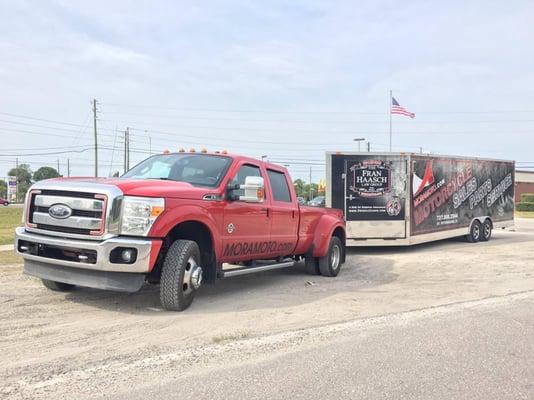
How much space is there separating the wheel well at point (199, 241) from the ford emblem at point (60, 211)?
1.17m

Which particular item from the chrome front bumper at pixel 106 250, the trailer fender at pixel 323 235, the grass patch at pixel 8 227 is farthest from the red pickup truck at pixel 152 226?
the grass patch at pixel 8 227

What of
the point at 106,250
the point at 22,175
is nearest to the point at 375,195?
the point at 106,250

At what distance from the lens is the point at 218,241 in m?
7.03

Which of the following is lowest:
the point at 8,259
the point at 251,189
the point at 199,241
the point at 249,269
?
the point at 8,259

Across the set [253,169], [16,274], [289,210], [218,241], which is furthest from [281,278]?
[16,274]

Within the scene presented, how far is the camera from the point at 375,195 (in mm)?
14477

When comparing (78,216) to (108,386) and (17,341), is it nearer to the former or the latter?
(17,341)

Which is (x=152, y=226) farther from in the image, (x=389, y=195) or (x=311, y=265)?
(x=389, y=195)

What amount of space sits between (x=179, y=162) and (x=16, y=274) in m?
3.78

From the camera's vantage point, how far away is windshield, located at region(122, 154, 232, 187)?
24.5 feet

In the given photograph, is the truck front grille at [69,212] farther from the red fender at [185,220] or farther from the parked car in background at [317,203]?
the parked car in background at [317,203]

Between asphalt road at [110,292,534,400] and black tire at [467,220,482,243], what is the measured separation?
11.7 m

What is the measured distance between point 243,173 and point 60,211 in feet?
8.96

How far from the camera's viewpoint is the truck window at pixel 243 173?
7450 millimetres
